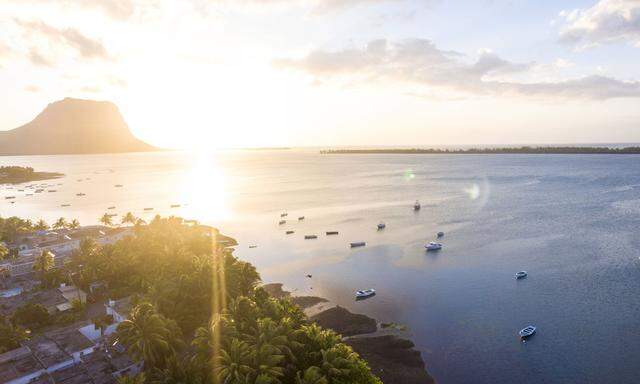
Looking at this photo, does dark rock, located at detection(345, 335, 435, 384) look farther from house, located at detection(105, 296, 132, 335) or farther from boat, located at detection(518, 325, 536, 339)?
house, located at detection(105, 296, 132, 335)

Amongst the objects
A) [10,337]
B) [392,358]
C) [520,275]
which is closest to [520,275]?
[520,275]

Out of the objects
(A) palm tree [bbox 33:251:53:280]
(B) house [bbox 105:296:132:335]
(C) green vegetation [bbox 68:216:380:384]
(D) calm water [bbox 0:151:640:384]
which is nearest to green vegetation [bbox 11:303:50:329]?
(B) house [bbox 105:296:132:335]

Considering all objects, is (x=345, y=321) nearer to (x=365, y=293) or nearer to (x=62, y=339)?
(x=365, y=293)

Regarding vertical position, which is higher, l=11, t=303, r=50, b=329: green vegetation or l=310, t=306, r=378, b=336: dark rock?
l=11, t=303, r=50, b=329: green vegetation

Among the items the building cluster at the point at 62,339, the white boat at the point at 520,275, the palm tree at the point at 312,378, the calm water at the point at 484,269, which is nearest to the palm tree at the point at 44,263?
the building cluster at the point at 62,339

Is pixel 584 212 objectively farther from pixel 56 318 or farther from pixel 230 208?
pixel 56 318

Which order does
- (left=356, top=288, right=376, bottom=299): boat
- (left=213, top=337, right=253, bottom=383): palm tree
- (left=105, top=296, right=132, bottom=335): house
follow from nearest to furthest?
(left=213, top=337, right=253, bottom=383): palm tree
(left=105, top=296, right=132, bottom=335): house
(left=356, top=288, right=376, bottom=299): boat

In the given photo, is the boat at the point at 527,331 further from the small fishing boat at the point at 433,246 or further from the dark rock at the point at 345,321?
the small fishing boat at the point at 433,246

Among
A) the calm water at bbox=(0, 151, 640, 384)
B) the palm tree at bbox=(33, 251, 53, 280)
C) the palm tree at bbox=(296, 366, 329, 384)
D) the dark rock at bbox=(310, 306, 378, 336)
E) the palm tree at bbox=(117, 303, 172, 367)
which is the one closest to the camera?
the palm tree at bbox=(296, 366, 329, 384)
